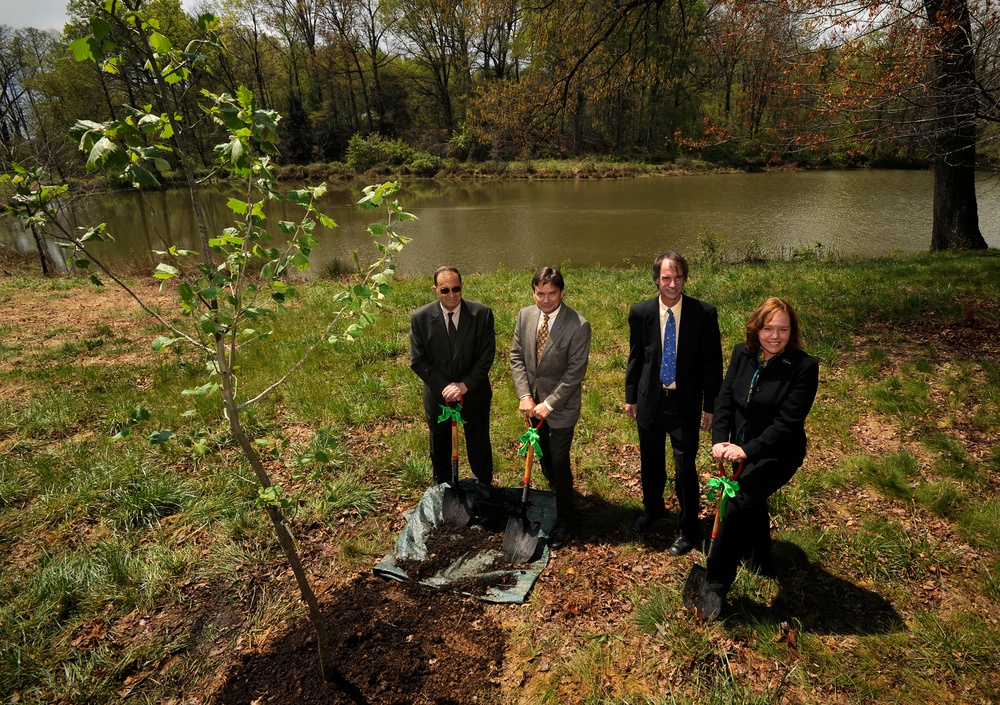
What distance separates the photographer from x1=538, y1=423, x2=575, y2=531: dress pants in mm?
3752

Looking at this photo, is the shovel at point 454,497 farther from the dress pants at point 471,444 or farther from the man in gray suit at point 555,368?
the man in gray suit at point 555,368

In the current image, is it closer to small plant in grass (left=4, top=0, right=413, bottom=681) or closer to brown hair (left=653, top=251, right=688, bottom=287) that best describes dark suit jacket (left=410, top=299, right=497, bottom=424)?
brown hair (left=653, top=251, right=688, bottom=287)

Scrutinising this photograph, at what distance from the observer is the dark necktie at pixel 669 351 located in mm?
3494

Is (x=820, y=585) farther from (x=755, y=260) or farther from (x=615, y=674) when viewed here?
→ (x=755, y=260)

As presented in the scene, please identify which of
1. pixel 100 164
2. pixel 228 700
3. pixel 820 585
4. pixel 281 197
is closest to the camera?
pixel 100 164

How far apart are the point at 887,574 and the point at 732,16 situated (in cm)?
712

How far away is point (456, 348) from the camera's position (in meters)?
3.88

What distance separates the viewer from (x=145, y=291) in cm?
1216

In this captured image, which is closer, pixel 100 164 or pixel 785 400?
pixel 100 164

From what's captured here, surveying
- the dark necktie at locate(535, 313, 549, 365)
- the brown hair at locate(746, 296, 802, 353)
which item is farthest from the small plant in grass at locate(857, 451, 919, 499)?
the dark necktie at locate(535, 313, 549, 365)

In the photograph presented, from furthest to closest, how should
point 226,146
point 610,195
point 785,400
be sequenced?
point 610,195
point 785,400
point 226,146

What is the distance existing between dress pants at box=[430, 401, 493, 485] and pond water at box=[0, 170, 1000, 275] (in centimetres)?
1086

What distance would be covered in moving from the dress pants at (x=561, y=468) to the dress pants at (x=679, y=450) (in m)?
0.58

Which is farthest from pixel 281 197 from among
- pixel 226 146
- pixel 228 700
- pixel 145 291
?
pixel 145 291
